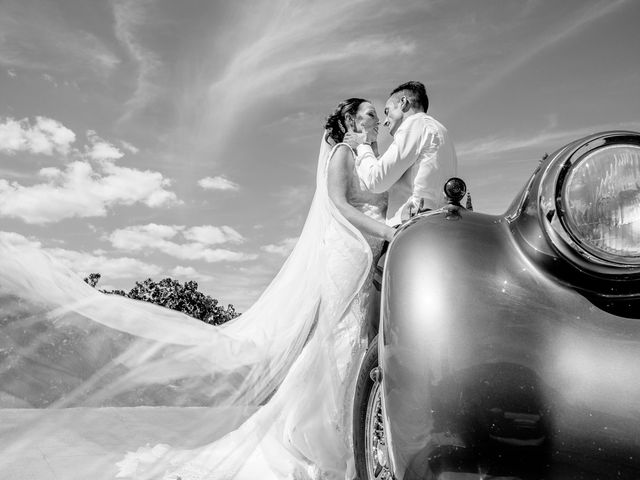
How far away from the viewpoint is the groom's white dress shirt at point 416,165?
304 cm

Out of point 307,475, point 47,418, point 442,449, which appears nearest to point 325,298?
point 307,475

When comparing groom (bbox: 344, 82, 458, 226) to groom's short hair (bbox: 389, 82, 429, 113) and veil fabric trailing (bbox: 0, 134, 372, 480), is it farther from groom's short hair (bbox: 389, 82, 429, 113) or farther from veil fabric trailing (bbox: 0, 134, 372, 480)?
veil fabric trailing (bbox: 0, 134, 372, 480)

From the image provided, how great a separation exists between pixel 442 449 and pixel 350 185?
2443 mm

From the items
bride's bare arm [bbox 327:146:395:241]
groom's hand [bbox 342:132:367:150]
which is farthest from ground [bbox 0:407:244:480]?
groom's hand [bbox 342:132:367:150]

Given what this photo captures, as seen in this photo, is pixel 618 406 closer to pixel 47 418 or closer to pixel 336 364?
pixel 336 364

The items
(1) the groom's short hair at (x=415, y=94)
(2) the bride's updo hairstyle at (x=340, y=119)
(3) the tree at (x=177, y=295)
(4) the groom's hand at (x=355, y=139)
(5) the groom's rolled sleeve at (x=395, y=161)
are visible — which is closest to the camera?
(5) the groom's rolled sleeve at (x=395, y=161)

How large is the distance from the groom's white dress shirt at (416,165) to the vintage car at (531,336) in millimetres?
1468

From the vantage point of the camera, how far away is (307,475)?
3.07 meters

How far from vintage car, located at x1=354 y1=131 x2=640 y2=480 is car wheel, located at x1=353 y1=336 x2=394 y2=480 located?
0.89m

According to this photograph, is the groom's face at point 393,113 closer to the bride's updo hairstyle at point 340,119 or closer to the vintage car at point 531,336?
the bride's updo hairstyle at point 340,119

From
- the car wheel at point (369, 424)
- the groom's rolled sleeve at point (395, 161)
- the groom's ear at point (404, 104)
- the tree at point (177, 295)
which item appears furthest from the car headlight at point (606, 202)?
the tree at point (177, 295)

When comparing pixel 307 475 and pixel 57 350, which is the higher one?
pixel 57 350

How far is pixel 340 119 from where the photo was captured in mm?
4195

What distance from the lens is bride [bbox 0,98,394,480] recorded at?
2.78 m
